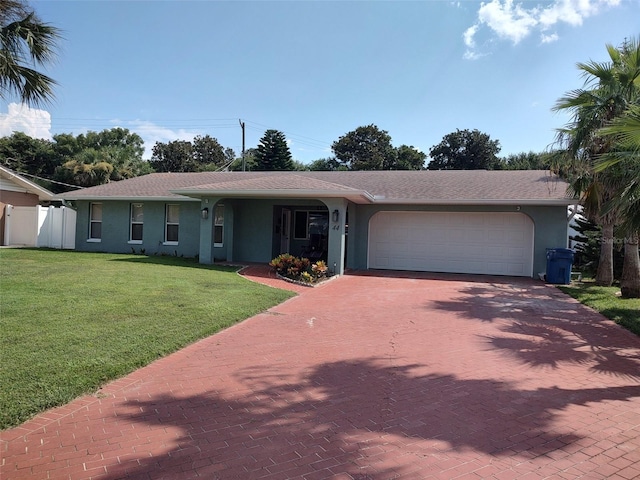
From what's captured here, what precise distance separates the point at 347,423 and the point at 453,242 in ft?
43.5

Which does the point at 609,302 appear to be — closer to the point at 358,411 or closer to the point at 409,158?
the point at 358,411

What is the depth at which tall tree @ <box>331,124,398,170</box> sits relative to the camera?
167 feet

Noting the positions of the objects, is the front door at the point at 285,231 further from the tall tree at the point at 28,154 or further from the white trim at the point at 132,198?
the tall tree at the point at 28,154

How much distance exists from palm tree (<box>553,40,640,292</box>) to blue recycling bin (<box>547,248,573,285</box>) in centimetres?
111

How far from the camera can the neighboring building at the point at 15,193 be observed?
2017 cm

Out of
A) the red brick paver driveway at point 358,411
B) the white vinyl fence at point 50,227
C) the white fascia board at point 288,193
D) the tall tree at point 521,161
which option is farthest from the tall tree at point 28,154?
the tall tree at point 521,161

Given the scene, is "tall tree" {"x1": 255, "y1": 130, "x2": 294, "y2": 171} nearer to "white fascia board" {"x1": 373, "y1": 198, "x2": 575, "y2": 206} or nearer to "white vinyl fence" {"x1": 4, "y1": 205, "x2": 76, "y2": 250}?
"white vinyl fence" {"x1": 4, "y1": 205, "x2": 76, "y2": 250}

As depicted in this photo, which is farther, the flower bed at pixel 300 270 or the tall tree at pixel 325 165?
the tall tree at pixel 325 165

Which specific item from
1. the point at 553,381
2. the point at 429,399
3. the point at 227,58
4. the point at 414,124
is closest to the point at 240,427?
the point at 429,399

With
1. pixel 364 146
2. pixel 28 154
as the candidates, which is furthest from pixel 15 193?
pixel 364 146

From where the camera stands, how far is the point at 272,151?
149 ft

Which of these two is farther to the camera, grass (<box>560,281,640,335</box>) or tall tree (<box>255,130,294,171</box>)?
tall tree (<box>255,130,294,171</box>)

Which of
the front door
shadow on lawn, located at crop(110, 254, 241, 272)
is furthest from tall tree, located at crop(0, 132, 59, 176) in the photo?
the front door

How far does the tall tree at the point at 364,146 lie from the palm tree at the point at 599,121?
38.0 metres
